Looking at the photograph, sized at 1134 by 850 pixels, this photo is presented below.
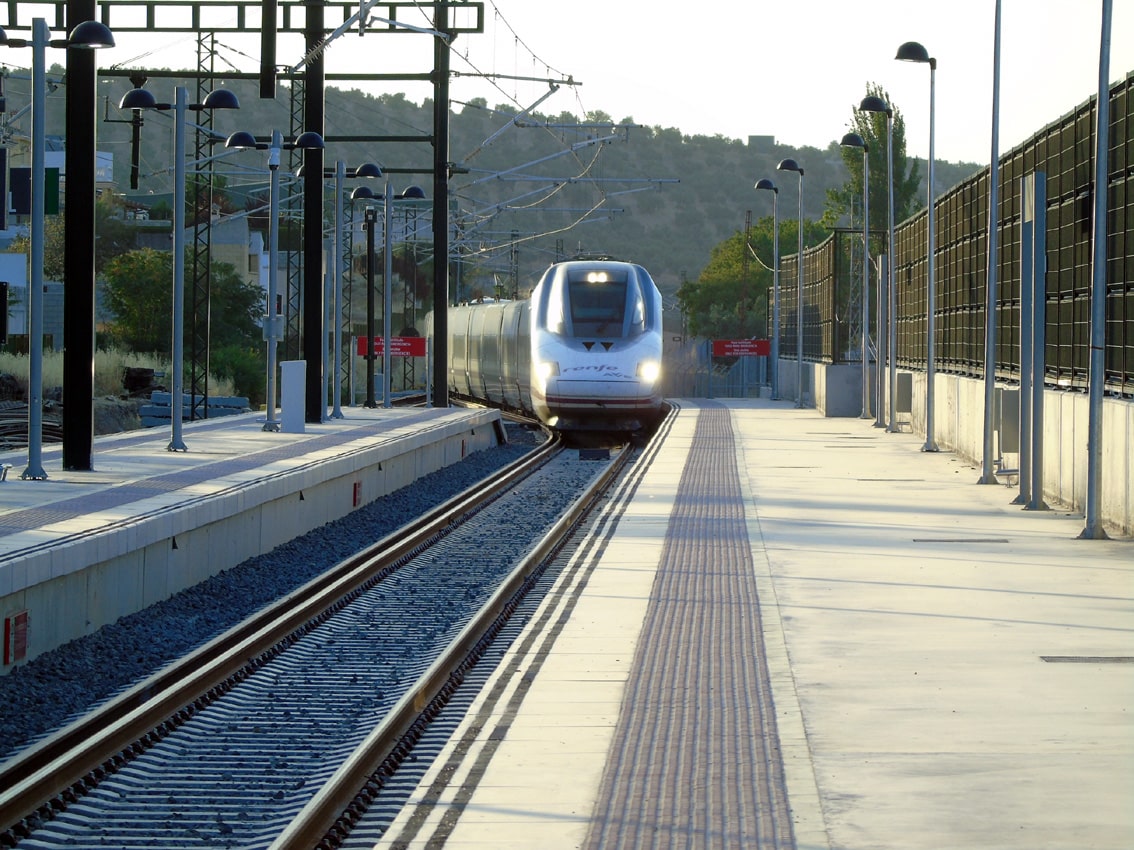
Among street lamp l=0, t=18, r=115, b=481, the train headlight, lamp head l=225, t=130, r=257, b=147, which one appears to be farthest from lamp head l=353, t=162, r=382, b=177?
street lamp l=0, t=18, r=115, b=481

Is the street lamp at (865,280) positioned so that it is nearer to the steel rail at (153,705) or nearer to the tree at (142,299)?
the steel rail at (153,705)

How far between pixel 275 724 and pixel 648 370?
2440 centimetres

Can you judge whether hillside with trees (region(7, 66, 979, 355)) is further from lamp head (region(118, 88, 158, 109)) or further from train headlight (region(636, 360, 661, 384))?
lamp head (region(118, 88, 158, 109))

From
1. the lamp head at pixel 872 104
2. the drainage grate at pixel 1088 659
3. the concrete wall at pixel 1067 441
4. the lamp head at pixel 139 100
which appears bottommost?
the drainage grate at pixel 1088 659

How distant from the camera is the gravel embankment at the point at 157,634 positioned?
35.8 ft

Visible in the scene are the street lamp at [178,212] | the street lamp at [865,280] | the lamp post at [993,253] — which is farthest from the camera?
the street lamp at [865,280]

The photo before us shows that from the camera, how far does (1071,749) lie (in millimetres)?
8141

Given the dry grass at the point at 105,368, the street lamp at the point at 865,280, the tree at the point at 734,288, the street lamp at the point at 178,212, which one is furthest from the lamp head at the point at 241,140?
the tree at the point at 734,288

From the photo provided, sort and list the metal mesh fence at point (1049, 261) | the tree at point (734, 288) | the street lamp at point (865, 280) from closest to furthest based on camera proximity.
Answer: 1. the metal mesh fence at point (1049, 261)
2. the street lamp at point (865, 280)
3. the tree at point (734, 288)

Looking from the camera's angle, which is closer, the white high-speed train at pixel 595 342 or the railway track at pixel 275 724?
the railway track at pixel 275 724

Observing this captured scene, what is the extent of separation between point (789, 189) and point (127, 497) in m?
175

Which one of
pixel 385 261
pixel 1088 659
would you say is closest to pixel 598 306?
pixel 385 261

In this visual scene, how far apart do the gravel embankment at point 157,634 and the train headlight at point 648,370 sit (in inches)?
469

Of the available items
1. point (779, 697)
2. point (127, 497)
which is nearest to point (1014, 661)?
point (779, 697)
